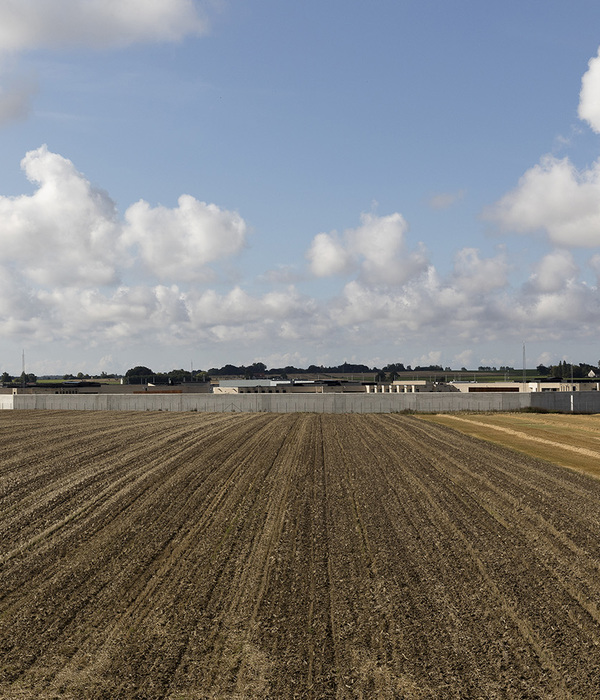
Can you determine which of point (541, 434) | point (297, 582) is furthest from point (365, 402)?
point (297, 582)

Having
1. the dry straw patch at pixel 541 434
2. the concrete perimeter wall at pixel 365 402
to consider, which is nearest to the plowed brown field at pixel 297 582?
the dry straw patch at pixel 541 434

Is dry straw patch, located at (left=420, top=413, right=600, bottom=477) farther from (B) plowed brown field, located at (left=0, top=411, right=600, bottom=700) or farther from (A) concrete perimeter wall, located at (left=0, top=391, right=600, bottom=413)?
(B) plowed brown field, located at (left=0, top=411, right=600, bottom=700)

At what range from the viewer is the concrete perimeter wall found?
230 feet

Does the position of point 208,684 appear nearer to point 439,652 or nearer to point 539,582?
point 439,652

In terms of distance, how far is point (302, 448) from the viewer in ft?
114

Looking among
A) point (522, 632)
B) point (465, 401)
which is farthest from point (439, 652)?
point (465, 401)

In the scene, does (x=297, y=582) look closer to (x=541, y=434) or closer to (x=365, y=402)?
(x=541, y=434)

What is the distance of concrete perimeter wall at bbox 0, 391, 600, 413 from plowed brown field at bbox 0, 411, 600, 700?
42.3 m

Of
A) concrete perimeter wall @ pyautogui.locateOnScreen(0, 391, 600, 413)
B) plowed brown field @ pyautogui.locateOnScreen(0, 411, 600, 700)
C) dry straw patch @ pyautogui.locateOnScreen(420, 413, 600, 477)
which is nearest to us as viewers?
plowed brown field @ pyautogui.locateOnScreen(0, 411, 600, 700)

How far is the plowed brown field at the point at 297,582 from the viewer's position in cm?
1033

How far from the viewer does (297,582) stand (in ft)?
46.3

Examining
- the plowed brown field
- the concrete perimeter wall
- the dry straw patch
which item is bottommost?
the plowed brown field

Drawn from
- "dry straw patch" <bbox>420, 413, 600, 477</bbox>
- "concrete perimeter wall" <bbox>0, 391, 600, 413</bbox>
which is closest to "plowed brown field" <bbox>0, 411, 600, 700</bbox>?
"dry straw patch" <bbox>420, 413, 600, 477</bbox>

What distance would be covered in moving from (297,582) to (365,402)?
5667 centimetres
